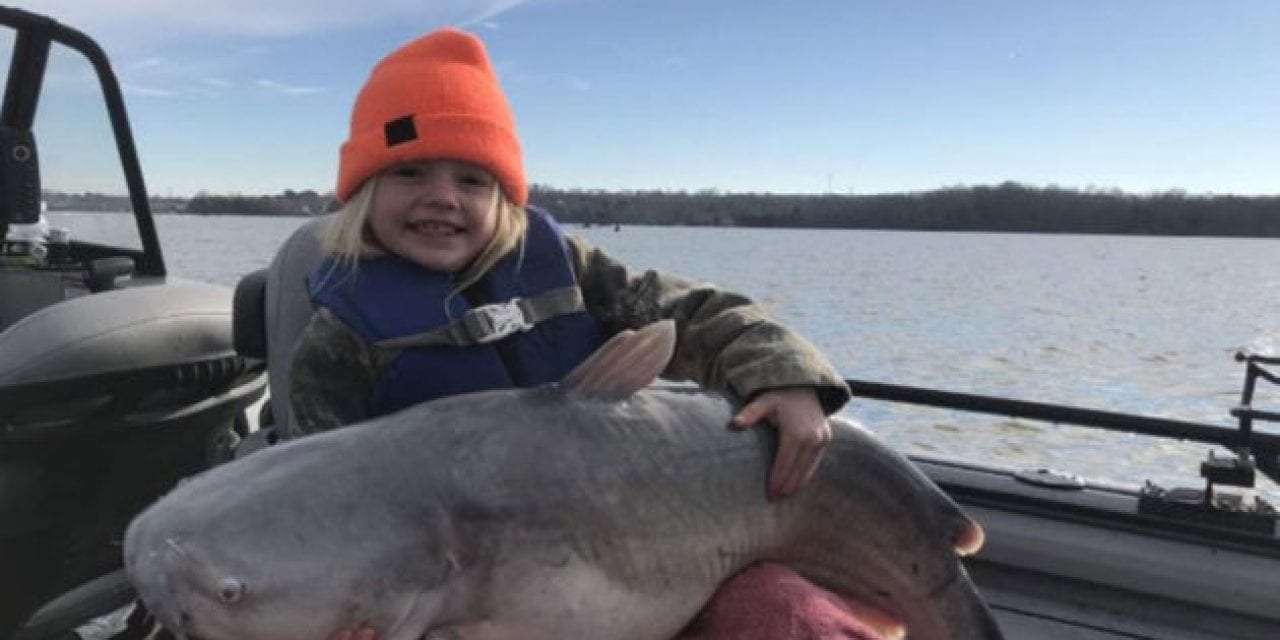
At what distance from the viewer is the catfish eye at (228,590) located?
1.62 metres

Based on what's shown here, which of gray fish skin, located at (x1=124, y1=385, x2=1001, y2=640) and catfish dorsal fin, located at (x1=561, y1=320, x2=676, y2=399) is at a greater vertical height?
catfish dorsal fin, located at (x1=561, y1=320, x2=676, y2=399)

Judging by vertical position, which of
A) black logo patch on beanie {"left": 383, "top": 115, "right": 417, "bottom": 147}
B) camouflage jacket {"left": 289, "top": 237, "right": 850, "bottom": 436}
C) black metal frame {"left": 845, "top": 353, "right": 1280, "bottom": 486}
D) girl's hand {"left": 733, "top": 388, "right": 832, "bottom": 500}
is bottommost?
black metal frame {"left": 845, "top": 353, "right": 1280, "bottom": 486}

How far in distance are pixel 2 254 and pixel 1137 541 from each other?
466 cm

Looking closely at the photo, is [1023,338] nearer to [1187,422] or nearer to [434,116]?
[1187,422]

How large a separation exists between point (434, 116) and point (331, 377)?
0.66 m

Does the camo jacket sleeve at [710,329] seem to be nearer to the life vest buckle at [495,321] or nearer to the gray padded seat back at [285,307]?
the life vest buckle at [495,321]

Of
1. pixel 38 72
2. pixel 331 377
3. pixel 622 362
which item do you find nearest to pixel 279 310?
pixel 331 377

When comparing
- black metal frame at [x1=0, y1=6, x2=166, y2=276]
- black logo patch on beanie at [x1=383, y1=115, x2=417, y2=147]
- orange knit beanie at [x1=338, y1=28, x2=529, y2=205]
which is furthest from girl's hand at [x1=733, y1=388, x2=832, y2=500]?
black metal frame at [x1=0, y1=6, x2=166, y2=276]

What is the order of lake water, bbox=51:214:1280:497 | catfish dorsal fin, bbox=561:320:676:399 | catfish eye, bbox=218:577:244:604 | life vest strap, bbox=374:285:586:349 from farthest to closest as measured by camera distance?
lake water, bbox=51:214:1280:497 → life vest strap, bbox=374:285:586:349 → catfish dorsal fin, bbox=561:320:676:399 → catfish eye, bbox=218:577:244:604

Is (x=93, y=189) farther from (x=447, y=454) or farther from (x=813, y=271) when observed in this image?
(x=813, y=271)

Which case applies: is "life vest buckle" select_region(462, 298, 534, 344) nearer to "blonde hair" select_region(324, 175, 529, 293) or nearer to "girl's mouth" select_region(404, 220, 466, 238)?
"blonde hair" select_region(324, 175, 529, 293)

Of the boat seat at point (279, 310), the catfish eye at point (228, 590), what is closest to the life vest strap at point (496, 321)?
the boat seat at point (279, 310)

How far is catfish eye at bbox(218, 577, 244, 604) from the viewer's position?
162 centimetres

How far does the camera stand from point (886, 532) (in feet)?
7.77
